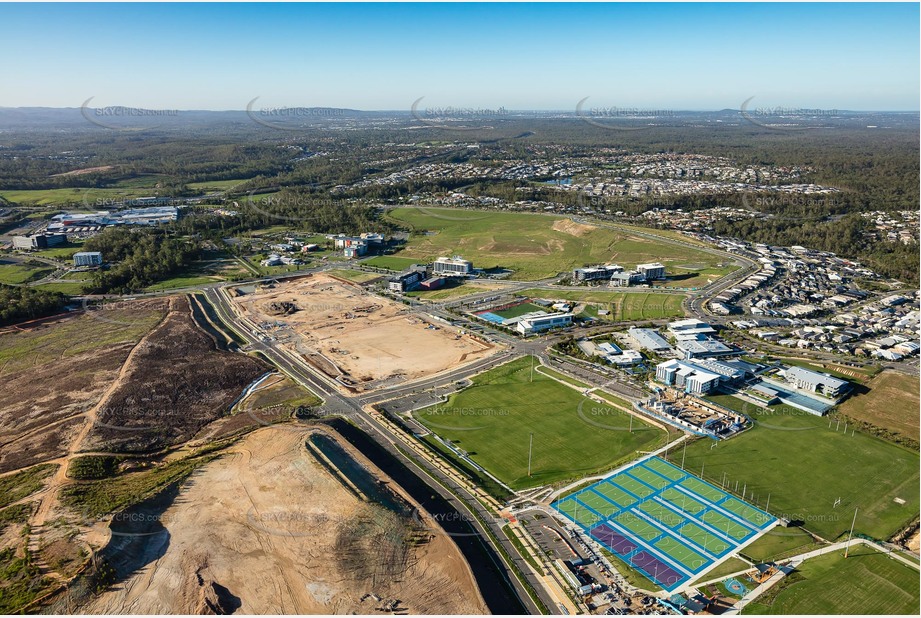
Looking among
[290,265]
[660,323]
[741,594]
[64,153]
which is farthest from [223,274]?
[64,153]

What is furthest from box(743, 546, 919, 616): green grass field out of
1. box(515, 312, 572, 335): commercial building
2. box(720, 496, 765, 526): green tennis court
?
box(515, 312, 572, 335): commercial building

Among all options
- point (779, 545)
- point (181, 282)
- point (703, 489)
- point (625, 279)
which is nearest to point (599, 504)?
point (703, 489)

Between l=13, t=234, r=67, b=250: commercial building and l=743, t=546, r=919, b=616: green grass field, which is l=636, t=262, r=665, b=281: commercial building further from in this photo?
l=13, t=234, r=67, b=250: commercial building

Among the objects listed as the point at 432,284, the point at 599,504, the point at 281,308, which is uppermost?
the point at 432,284

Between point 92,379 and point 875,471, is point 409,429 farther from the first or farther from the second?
point 875,471

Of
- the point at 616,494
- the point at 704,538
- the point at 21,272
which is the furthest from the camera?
the point at 21,272

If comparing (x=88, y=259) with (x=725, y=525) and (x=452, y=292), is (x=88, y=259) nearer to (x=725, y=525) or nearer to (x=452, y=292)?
(x=452, y=292)
